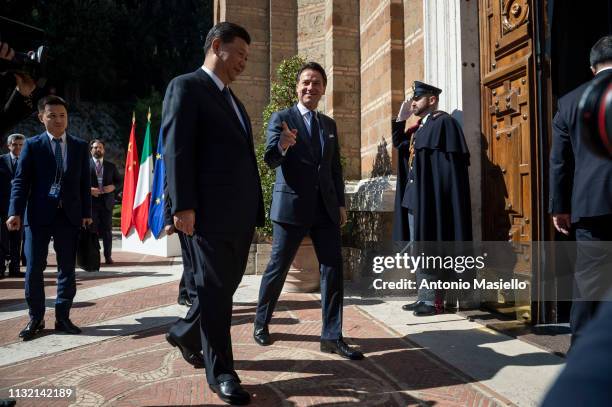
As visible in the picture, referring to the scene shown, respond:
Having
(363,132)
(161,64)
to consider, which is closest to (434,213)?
(363,132)

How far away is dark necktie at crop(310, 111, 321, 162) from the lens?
12.6ft

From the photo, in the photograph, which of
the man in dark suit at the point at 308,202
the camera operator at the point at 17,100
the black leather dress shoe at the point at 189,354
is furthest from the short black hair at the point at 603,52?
the camera operator at the point at 17,100

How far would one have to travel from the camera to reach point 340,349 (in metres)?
3.47

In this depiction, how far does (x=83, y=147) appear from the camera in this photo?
4605 mm

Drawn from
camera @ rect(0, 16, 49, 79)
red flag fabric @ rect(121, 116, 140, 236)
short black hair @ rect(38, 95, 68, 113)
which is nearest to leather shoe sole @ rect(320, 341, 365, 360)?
camera @ rect(0, 16, 49, 79)

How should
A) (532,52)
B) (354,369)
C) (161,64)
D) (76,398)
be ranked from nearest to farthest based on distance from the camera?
1. (76,398)
2. (354,369)
3. (532,52)
4. (161,64)

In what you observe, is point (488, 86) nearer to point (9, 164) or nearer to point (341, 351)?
point (341, 351)

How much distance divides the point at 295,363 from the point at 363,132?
5144 mm

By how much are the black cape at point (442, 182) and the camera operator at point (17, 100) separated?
3.49m

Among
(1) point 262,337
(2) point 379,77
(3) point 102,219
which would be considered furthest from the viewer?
(3) point 102,219

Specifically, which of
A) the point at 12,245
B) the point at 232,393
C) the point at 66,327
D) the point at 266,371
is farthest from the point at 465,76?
the point at 12,245

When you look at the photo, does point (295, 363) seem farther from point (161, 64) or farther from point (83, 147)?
point (161, 64)

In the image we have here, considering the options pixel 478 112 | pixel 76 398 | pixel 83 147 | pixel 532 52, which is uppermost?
pixel 532 52

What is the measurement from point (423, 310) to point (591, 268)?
1.94 m
